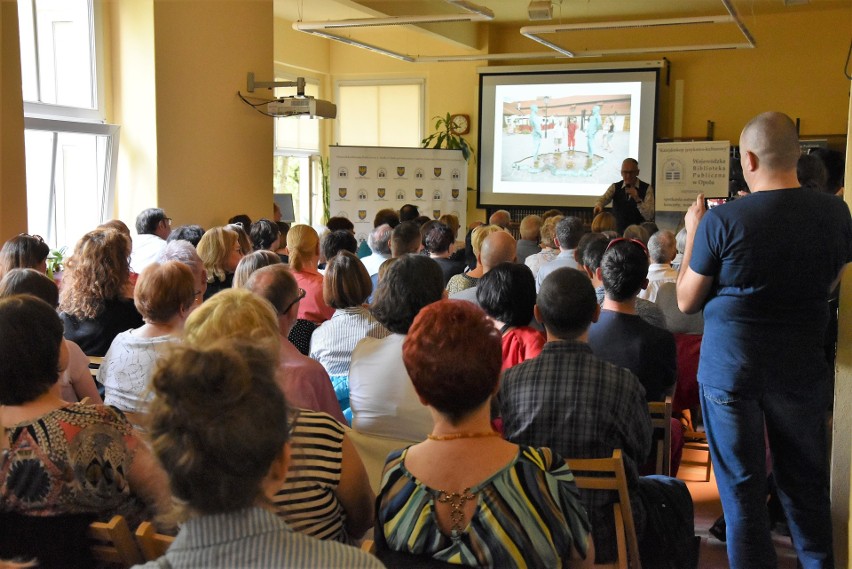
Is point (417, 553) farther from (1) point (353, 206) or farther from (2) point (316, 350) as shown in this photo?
(1) point (353, 206)

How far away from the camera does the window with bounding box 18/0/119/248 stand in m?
6.81

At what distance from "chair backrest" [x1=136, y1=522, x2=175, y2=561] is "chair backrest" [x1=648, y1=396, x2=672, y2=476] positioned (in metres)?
1.74

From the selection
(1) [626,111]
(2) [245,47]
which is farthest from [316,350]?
(1) [626,111]

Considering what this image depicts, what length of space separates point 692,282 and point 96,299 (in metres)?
2.54

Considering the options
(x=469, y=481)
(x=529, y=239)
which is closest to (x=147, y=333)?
(x=469, y=481)

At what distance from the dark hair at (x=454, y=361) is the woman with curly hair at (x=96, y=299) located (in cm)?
235

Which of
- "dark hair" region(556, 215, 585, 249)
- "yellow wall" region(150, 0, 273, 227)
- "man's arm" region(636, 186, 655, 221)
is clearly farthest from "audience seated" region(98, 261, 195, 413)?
"man's arm" region(636, 186, 655, 221)

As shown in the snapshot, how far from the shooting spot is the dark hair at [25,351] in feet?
6.61

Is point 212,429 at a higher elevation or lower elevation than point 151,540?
higher

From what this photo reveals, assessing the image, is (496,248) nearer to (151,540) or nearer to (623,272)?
(623,272)

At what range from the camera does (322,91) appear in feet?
45.0

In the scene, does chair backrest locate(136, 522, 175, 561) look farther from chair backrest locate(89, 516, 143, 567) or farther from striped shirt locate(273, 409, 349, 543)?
striped shirt locate(273, 409, 349, 543)

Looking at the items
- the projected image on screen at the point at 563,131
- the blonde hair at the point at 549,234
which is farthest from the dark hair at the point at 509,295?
the projected image on screen at the point at 563,131

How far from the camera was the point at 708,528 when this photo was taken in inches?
146
